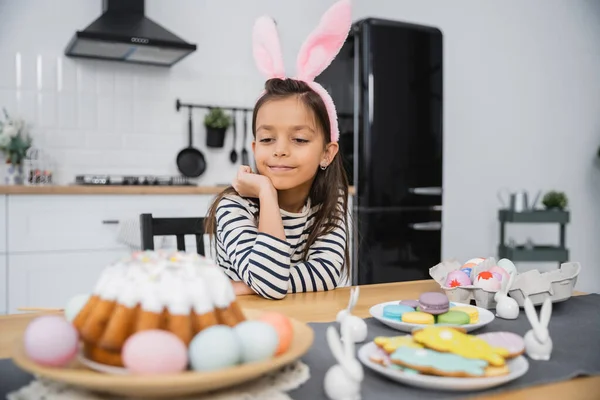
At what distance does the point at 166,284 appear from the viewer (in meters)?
0.58

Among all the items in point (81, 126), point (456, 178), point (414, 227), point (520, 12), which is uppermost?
point (520, 12)

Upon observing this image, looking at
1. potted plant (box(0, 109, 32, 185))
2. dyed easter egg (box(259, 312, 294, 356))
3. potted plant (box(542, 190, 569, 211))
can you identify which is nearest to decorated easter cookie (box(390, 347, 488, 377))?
dyed easter egg (box(259, 312, 294, 356))

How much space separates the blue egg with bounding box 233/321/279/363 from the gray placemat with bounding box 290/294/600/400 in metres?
0.05

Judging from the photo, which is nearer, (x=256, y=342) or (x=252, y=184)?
(x=256, y=342)

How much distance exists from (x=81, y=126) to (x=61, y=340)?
118 inches

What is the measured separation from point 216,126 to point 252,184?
2251mm

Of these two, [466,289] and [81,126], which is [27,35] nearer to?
[81,126]

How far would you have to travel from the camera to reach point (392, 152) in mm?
3426

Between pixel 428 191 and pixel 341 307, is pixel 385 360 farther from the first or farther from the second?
pixel 428 191

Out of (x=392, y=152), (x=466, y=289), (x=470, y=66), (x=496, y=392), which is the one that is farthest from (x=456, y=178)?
(x=496, y=392)

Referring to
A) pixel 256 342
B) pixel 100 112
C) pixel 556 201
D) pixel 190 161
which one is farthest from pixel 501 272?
pixel 556 201

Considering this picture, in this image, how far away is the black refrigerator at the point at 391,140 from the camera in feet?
11.1

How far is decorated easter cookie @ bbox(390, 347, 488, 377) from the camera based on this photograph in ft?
1.91

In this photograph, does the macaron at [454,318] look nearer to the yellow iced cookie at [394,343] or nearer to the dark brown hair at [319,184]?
the yellow iced cookie at [394,343]
